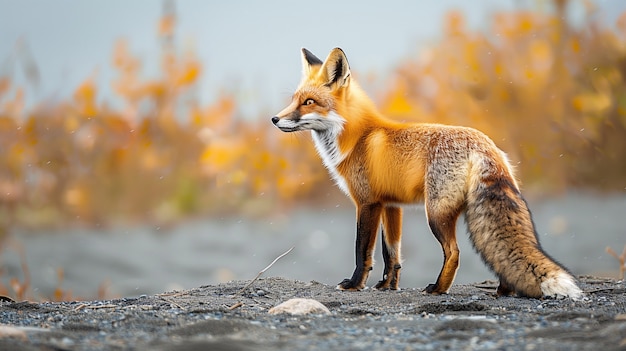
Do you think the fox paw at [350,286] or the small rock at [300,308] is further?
the fox paw at [350,286]

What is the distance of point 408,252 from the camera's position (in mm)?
8227

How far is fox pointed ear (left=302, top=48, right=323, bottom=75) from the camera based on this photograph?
5176 mm

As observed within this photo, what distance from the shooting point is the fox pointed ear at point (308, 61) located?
518 cm

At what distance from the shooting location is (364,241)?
4.65 m

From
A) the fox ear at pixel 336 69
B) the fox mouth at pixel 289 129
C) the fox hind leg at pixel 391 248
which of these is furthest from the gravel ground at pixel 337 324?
the fox ear at pixel 336 69

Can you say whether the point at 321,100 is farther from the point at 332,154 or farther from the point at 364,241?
the point at 364,241

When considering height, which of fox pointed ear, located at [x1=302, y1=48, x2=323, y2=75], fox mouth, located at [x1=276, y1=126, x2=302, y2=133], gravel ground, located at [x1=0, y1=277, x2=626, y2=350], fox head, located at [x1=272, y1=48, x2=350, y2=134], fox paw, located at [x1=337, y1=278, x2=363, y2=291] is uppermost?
fox pointed ear, located at [x1=302, y1=48, x2=323, y2=75]

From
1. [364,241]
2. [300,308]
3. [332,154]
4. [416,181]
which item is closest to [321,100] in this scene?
[332,154]

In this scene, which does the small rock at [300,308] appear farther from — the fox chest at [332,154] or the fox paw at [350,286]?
the fox chest at [332,154]

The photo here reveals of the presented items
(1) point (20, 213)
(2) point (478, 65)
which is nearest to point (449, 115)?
(2) point (478, 65)

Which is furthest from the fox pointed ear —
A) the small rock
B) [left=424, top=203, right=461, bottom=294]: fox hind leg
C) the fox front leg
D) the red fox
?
the small rock

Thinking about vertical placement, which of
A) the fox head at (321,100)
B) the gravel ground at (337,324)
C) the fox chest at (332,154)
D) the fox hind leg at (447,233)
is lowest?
the gravel ground at (337,324)

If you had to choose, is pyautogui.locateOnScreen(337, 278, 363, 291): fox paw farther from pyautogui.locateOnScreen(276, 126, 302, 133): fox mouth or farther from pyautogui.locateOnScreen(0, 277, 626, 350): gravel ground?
pyautogui.locateOnScreen(276, 126, 302, 133): fox mouth

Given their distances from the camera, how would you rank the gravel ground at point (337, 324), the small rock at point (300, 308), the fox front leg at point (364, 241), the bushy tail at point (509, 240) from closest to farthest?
1. the gravel ground at point (337, 324)
2. the small rock at point (300, 308)
3. the bushy tail at point (509, 240)
4. the fox front leg at point (364, 241)
